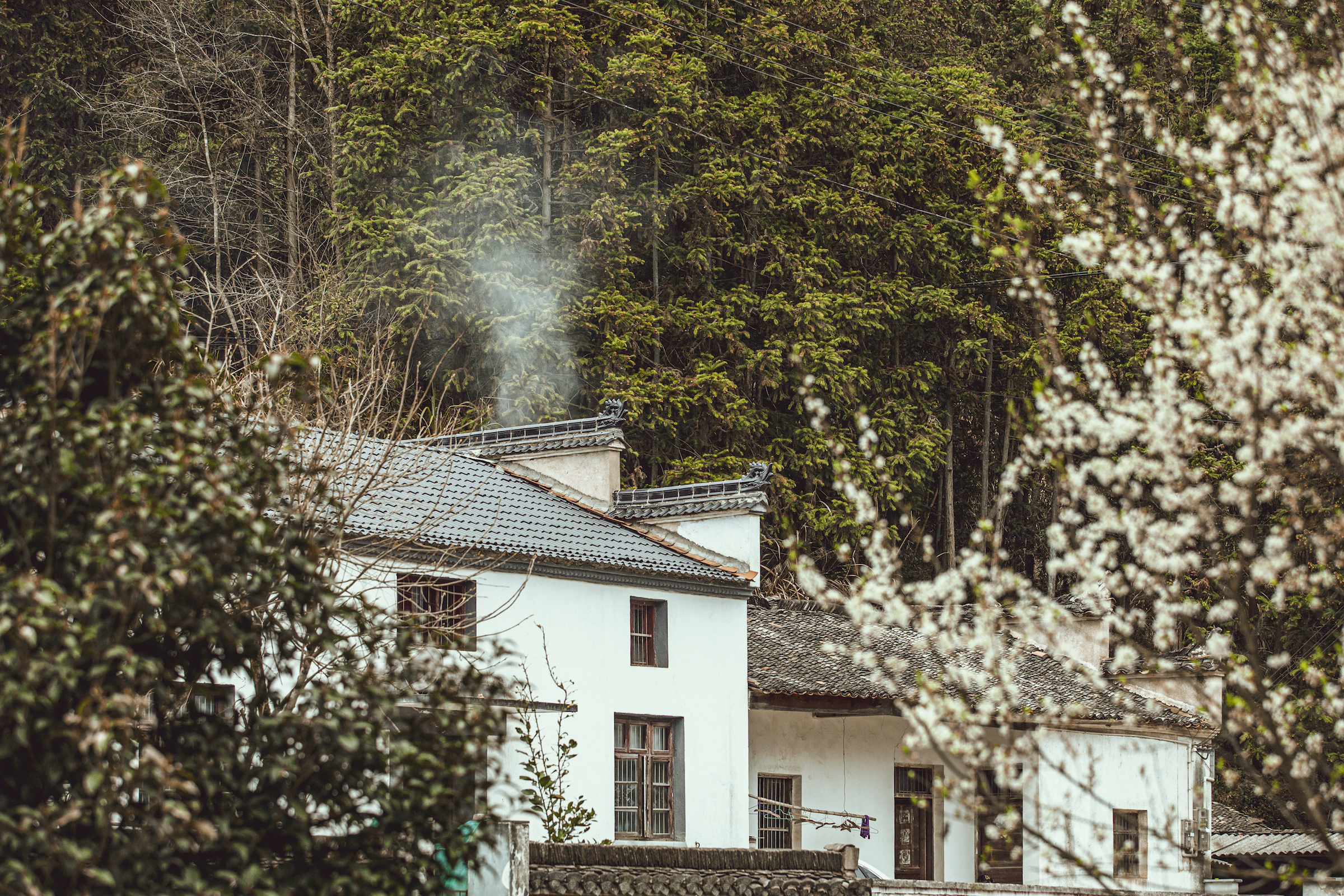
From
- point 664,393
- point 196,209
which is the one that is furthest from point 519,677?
point 196,209

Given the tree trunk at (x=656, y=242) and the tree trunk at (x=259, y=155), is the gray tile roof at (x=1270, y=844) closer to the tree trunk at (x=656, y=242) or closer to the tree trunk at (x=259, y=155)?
the tree trunk at (x=656, y=242)

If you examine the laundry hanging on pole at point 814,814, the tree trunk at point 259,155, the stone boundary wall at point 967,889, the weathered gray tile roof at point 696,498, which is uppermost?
the tree trunk at point 259,155

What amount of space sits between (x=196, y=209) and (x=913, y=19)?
1729 cm

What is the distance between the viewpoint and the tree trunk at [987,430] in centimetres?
3403

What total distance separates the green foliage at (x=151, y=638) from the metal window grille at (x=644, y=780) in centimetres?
1368

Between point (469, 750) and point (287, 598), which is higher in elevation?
point (287, 598)

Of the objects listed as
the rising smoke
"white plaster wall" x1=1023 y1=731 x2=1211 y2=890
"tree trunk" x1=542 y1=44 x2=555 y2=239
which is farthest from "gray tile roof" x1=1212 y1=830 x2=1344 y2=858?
Answer: "tree trunk" x1=542 y1=44 x2=555 y2=239

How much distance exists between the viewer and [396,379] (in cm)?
2803

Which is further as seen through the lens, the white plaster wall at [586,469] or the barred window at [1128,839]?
the barred window at [1128,839]

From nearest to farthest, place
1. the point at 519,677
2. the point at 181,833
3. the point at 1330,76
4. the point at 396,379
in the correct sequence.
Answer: the point at 181,833
the point at 1330,76
the point at 519,677
the point at 396,379

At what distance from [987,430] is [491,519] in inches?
672

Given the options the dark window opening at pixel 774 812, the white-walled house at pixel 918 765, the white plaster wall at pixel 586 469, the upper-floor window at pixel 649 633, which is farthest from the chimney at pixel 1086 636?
the white plaster wall at pixel 586 469

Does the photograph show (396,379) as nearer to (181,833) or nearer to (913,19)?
(913,19)

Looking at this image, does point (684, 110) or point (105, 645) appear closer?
point (105, 645)
